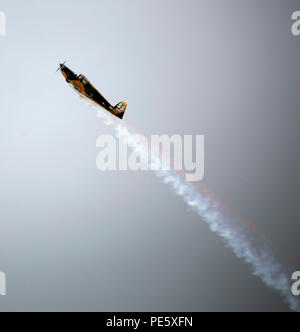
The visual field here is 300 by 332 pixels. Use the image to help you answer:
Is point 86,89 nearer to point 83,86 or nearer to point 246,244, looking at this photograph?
point 83,86

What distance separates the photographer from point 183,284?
94188 mm

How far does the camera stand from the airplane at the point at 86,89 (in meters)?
37.1

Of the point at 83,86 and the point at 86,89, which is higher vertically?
the point at 83,86

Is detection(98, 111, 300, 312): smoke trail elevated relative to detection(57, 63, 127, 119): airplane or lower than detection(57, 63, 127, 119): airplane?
lower

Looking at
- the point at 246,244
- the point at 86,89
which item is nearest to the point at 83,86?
the point at 86,89

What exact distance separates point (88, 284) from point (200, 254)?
110 feet

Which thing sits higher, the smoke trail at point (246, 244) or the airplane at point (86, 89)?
the airplane at point (86, 89)

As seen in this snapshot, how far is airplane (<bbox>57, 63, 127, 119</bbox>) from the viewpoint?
122 feet

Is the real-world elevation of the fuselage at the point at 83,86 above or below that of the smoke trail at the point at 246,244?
above

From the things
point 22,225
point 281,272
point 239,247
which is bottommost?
point 281,272

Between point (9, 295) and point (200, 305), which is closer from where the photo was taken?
point (200, 305)

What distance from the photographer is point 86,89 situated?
127 feet

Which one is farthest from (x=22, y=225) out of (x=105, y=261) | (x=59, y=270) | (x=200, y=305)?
(x=200, y=305)
